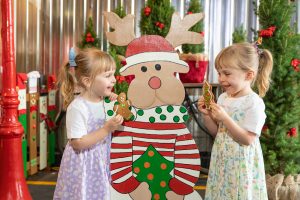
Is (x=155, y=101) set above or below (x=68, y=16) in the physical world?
below

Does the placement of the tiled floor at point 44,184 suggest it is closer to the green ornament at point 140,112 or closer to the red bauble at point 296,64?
the red bauble at point 296,64

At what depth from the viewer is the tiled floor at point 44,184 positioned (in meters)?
3.85

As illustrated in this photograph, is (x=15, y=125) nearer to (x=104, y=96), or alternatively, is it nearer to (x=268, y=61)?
(x=104, y=96)

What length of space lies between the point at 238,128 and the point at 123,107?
0.54 metres

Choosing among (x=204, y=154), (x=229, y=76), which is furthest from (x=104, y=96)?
(x=204, y=154)

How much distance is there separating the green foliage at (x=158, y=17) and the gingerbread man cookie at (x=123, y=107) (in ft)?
9.12

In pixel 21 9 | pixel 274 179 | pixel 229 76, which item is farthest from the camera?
pixel 21 9

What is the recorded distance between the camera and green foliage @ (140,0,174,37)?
4742 mm

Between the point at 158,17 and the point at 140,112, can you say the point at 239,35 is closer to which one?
the point at 158,17

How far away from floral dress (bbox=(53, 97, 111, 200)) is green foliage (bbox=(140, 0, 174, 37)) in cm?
275

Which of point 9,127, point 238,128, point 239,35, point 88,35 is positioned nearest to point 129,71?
point 238,128

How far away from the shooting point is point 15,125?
3018 mm

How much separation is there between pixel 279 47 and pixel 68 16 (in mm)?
2799

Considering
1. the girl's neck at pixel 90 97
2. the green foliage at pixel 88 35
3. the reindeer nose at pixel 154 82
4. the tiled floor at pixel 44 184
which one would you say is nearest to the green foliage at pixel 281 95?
the tiled floor at pixel 44 184
